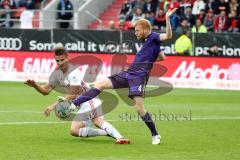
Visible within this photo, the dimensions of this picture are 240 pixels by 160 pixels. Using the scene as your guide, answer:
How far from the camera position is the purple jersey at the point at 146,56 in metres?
13.8

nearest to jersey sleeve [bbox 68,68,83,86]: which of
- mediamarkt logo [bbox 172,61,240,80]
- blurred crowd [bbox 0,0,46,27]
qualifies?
mediamarkt logo [bbox 172,61,240,80]

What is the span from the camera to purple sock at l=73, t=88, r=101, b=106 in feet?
44.1

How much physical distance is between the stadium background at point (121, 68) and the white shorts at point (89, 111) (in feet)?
1.38

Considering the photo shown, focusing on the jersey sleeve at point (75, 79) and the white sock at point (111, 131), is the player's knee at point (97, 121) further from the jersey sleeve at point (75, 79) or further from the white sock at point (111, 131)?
the jersey sleeve at point (75, 79)

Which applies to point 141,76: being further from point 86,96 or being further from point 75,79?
point 75,79

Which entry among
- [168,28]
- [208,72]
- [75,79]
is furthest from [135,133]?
[208,72]

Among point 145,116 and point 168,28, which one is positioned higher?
point 168,28

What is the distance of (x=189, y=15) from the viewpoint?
34.4 meters

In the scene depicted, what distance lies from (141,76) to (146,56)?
1.20ft

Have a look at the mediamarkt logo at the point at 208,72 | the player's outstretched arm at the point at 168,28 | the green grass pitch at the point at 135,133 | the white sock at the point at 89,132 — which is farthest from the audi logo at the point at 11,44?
the player's outstretched arm at the point at 168,28

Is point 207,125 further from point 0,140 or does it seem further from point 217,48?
point 217,48

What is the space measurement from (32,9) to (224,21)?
35.9ft

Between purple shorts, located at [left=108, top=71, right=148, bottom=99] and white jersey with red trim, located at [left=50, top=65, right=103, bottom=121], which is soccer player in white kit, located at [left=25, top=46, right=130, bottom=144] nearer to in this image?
white jersey with red trim, located at [left=50, top=65, right=103, bottom=121]

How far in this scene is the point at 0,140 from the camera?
14.0m
